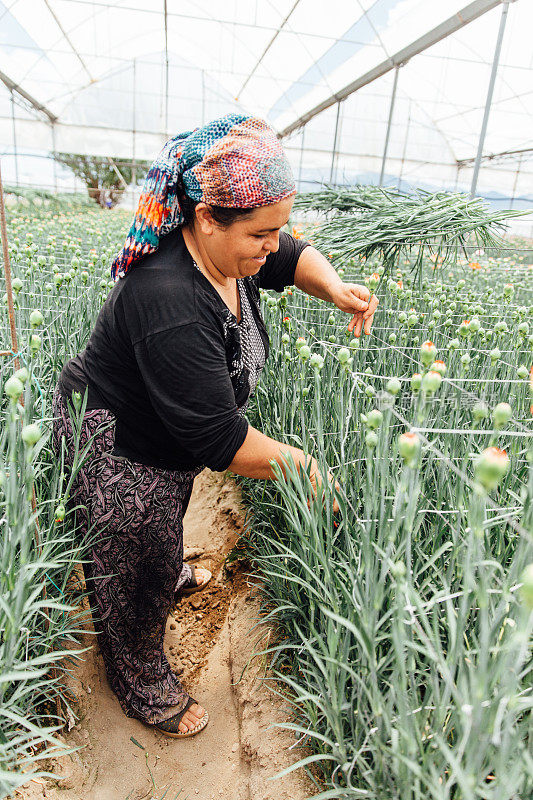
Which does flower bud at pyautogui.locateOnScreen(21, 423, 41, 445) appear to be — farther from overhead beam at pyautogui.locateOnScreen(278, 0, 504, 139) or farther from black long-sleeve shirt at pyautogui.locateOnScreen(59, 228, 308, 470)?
overhead beam at pyautogui.locateOnScreen(278, 0, 504, 139)

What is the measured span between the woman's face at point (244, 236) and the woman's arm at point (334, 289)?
391 mm

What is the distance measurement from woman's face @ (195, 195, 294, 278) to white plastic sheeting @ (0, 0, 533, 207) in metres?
5.98

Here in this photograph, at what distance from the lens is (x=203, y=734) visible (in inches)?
56.0

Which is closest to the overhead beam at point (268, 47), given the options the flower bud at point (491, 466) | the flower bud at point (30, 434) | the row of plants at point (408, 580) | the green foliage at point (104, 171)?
the green foliage at point (104, 171)

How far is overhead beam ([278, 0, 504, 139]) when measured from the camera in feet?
17.5

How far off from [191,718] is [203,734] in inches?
2.0

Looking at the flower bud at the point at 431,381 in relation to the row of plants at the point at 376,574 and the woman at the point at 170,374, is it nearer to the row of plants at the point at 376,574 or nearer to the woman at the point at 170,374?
the row of plants at the point at 376,574

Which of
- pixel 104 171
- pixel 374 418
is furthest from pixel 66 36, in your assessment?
pixel 374 418

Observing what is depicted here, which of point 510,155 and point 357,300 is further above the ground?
point 510,155

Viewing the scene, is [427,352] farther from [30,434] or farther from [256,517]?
[256,517]

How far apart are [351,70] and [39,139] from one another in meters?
9.62

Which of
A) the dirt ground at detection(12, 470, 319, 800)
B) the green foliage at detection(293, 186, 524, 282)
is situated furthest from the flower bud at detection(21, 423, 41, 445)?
the green foliage at detection(293, 186, 524, 282)

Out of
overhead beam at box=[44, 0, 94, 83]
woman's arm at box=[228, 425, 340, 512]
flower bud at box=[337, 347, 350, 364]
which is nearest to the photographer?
flower bud at box=[337, 347, 350, 364]

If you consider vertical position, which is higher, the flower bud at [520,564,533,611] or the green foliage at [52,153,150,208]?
the green foliage at [52,153,150,208]
